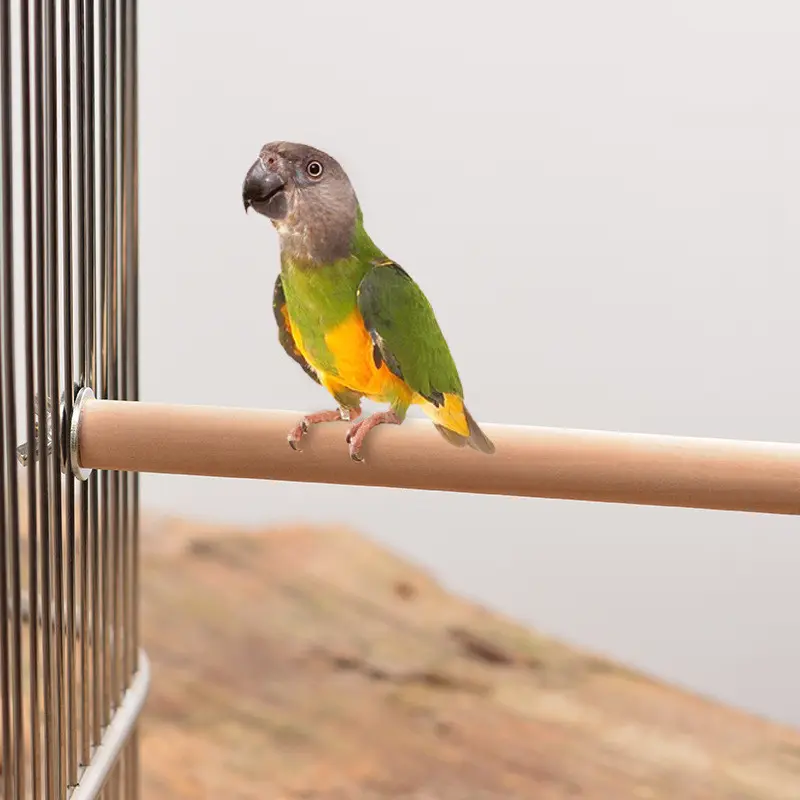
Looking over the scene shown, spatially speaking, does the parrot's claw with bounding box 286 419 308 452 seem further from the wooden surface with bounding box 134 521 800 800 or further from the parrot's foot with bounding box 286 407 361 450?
the wooden surface with bounding box 134 521 800 800

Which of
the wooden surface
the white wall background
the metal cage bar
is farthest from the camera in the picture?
the white wall background

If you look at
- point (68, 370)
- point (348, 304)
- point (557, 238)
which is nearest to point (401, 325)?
point (348, 304)

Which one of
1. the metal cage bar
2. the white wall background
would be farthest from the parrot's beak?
the white wall background

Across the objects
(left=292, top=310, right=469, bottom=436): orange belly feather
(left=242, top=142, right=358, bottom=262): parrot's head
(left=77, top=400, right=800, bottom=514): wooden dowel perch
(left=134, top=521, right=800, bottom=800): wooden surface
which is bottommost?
(left=134, top=521, right=800, bottom=800): wooden surface

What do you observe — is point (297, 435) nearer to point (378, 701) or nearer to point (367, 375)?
point (367, 375)

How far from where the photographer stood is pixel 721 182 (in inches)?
61.3

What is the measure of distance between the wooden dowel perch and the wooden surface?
0.81m

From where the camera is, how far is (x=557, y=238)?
1614mm

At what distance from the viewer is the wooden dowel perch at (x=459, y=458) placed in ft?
2.18

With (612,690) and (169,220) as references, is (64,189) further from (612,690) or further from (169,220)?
(612,690)

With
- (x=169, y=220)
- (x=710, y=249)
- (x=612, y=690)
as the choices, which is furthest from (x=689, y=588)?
(x=169, y=220)

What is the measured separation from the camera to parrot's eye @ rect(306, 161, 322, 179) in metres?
0.65

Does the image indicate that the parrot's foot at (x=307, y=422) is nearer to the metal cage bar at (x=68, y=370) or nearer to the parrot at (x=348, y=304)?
the parrot at (x=348, y=304)

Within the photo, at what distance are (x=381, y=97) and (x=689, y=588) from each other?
955 millimetres
